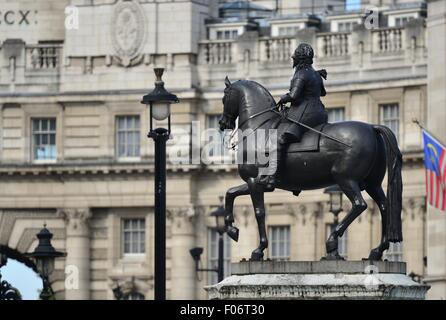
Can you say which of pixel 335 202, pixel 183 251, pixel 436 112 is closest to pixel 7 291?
pixel 335 202

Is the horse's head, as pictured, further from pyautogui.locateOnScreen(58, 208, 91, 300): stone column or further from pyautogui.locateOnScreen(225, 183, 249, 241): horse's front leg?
pyautogui.locateOnScreen(58, 208, 91, 300): stone column

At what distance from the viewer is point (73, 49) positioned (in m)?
89.9

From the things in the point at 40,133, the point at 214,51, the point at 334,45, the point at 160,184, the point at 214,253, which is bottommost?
the point at 214,253

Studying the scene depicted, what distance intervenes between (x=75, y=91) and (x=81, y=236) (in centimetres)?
531

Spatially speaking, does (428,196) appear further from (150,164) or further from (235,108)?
(235,108)

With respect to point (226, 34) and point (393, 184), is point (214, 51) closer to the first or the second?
point (226, 34)

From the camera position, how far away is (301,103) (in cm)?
3762

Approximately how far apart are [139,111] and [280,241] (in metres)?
7.12

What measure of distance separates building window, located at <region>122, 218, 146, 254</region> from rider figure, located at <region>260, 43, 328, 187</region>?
50.8 meters

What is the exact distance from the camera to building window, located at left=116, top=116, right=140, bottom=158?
89062 mm

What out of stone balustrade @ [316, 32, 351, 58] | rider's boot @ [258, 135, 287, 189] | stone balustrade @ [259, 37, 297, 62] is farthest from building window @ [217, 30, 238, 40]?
rider's boot @ [258, 135, 287, 189]

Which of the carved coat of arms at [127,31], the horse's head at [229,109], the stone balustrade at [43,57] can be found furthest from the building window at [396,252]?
the horse's head at [229,109]
